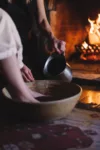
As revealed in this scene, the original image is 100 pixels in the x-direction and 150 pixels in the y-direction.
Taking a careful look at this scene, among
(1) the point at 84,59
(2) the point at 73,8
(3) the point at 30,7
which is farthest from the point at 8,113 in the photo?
(2) the point at 73,8

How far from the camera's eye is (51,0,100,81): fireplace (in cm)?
231

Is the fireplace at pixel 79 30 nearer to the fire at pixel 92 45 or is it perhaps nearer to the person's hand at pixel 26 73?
the fire at pixel 92 45

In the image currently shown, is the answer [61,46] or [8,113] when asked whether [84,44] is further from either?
[8,113]

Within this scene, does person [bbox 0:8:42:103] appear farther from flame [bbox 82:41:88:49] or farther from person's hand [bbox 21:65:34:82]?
flame [bbox 82:41:88:49]

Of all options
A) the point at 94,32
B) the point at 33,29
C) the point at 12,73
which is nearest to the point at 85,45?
the point at 94,32

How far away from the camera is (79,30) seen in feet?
7.93

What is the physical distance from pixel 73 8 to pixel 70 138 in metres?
1.46

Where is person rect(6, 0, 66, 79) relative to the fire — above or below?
above

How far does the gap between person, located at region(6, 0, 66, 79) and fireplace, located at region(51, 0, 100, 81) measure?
0.83 ft

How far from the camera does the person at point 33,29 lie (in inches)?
63.1

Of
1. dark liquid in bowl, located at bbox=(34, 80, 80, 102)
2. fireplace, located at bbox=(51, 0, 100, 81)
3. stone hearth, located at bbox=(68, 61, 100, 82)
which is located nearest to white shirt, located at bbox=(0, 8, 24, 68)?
dark liquid in bowl, located at bbox=(34, 80, 80, 102)

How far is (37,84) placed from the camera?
1.39m

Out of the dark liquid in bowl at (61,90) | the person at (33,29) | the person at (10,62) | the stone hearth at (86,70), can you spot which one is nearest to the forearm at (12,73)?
the person at (10,62)

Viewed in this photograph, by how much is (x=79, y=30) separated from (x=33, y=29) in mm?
474
